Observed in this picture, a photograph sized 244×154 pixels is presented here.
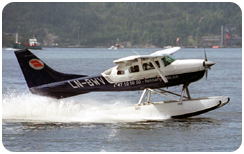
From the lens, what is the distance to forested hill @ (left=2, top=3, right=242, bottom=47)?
534 feet

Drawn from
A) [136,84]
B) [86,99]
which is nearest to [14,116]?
[136,84]

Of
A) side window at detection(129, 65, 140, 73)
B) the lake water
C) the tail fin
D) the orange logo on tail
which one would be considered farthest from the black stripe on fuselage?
the orange logo on tail

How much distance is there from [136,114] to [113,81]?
1.48 meters

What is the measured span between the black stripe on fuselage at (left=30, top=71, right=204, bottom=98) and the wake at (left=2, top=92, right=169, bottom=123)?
20.6 inches

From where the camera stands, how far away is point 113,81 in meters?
20.6

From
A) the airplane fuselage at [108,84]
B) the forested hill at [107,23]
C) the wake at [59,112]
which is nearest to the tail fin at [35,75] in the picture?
the airplane fuselage at [108,84]

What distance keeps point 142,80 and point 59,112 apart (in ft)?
11.2

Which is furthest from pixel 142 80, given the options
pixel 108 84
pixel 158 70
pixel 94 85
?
pixel 94 85

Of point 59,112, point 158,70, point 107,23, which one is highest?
point 158,70

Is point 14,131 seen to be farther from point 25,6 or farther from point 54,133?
point 25,6

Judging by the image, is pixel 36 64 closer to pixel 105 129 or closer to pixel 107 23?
pixel 105 129

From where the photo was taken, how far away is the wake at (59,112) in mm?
20672

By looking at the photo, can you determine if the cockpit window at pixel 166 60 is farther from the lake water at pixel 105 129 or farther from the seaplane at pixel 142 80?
the lake water at pixel 105 129

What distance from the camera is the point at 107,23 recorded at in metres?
169
